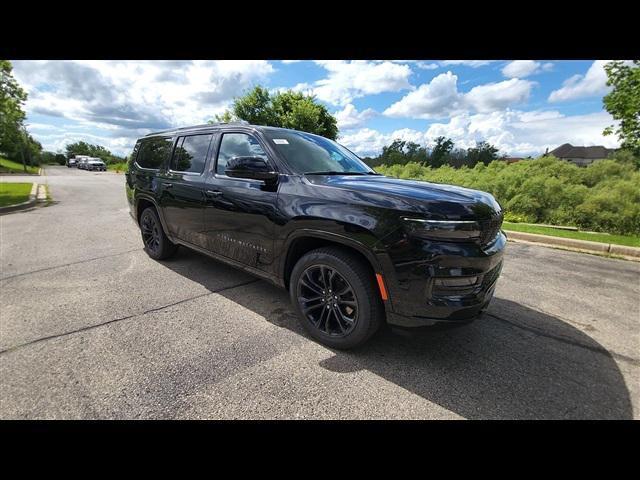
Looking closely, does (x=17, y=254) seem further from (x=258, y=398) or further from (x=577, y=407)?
(x=577, y=407)

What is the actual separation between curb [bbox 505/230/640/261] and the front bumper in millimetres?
5905

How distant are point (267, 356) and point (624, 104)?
60.5 ft

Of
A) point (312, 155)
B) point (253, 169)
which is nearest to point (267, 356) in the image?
point (253, 169)

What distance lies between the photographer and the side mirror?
9.90 ft

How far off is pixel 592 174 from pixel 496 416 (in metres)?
12.7

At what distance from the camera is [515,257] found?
595 centimetres

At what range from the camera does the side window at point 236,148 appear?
3.45 metres

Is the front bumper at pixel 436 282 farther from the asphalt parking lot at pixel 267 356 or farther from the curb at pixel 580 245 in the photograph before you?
the curb at pixel 580 245

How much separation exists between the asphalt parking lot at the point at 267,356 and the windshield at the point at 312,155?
155 centimetres

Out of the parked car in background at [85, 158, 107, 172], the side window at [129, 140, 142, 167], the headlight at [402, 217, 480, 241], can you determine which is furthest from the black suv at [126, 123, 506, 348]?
the parked car in background at [85, 158, 107, 172]

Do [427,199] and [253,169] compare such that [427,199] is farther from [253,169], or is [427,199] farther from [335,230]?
[253,169]

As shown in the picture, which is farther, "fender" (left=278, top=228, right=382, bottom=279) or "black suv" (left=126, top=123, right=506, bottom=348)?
"fender" (left=278, top=228, right=382, bottom=279)

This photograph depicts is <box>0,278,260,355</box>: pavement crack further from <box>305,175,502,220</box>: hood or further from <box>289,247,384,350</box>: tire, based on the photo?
<box>305,175,502,220</box>: hood
